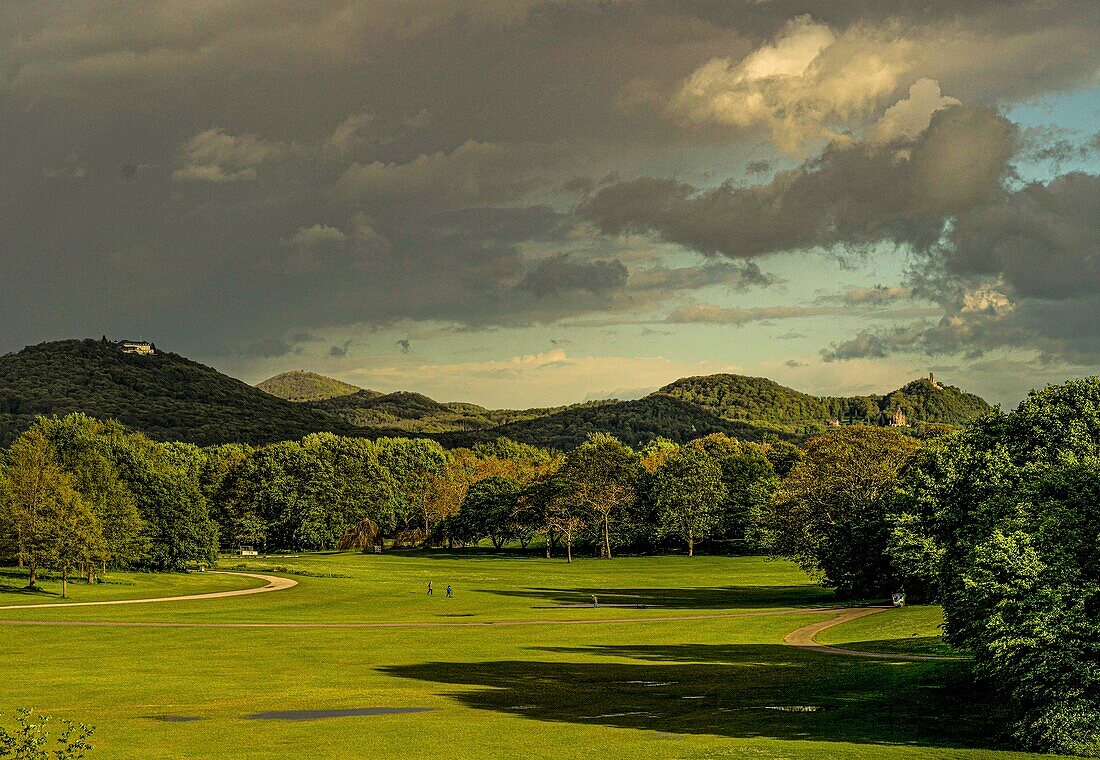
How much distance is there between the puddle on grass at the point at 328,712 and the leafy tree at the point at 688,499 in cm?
11763

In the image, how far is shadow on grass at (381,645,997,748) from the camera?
3416 centimetres

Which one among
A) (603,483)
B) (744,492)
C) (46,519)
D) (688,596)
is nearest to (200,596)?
(46,519)

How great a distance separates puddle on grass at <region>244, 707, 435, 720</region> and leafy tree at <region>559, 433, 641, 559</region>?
118 m

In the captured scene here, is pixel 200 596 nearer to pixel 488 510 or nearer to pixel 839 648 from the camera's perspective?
pixel 839 648

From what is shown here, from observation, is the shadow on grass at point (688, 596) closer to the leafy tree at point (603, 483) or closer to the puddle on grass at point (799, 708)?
the puddle on grass at point (799, 708)

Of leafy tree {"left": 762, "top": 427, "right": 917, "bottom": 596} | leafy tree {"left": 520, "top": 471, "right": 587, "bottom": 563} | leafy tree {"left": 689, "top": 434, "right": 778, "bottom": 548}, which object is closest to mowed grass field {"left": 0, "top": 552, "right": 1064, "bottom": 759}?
leafy tree {"left": 762, "top": 427, "right": 917, "bottom": 596}

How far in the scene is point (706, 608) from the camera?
8094cm

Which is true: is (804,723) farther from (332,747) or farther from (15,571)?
(15,571)

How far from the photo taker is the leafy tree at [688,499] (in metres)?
155

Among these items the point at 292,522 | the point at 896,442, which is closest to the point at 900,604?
the point at 896,442

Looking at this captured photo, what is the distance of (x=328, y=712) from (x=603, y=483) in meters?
121

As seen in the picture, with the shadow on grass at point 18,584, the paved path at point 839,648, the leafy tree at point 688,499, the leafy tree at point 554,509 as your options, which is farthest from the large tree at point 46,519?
the leafy tree at point 688,499

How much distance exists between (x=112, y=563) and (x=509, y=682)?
8785 centimetres

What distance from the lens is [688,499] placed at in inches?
6117
